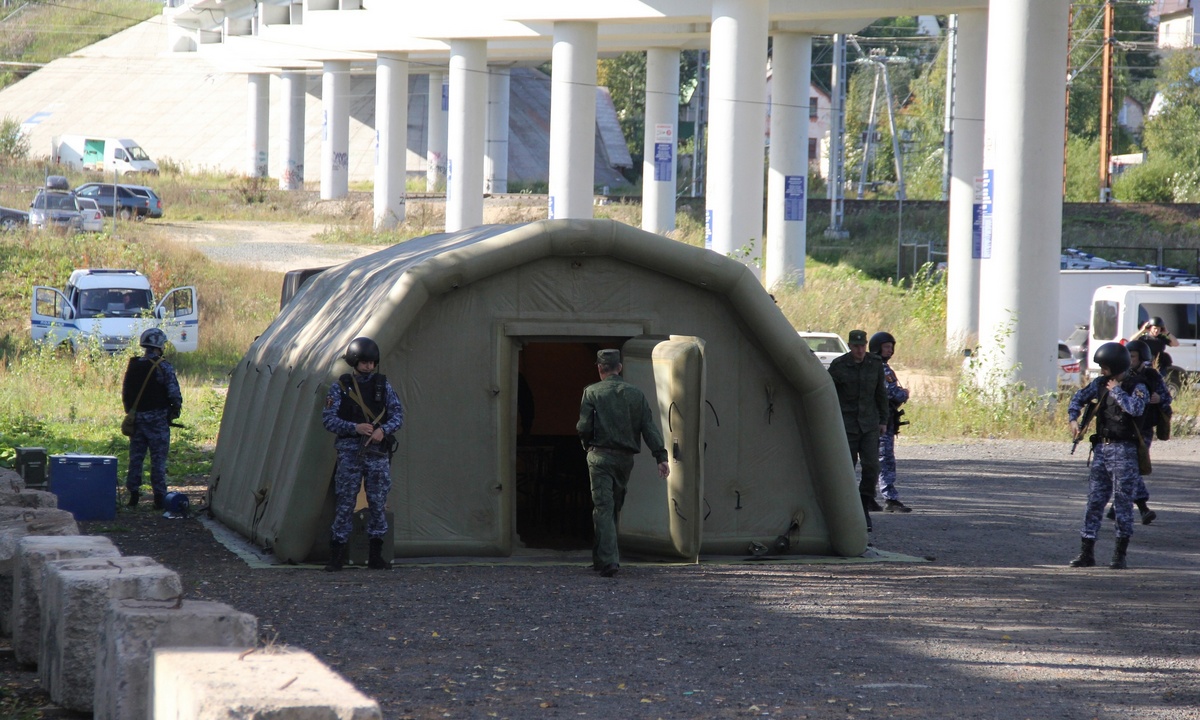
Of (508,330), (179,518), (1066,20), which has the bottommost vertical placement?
(179,518)

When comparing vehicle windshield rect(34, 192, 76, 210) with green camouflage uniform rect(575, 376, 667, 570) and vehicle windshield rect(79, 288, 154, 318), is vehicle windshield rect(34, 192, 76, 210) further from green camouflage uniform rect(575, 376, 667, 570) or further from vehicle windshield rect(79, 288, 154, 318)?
green camouflage uniform rect(575, 376, 667, 570)

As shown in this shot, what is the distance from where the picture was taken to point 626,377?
35.5 ft

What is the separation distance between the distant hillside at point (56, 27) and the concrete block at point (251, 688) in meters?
88.8

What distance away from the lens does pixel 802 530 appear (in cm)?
1111

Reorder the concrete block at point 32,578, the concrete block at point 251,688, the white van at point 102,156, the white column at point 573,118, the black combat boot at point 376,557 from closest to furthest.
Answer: the concrete block at point 251,688, the concrete block at point 32,578, the black combat boot at point 376,557, the white column at point 573,118, the white van at point 102,156

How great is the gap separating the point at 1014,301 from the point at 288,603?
14317 millimetres

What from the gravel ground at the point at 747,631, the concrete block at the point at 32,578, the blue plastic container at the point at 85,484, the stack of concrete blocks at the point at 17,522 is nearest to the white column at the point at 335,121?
the blue plastic container at the point at 85,484

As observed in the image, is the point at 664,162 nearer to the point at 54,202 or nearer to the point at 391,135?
Result: the point at 391,135

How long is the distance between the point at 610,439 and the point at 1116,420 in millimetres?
3812

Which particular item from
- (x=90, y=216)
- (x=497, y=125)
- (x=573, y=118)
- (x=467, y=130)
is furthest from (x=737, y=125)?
(x=497, y=125)

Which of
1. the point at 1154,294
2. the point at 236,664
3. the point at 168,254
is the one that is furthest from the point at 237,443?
the point at 168,254

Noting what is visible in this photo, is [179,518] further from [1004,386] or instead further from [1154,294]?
[1154,294]

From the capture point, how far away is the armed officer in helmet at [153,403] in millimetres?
13133

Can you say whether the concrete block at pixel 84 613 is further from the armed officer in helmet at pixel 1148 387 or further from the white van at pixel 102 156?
the white van at pixel 102 156
